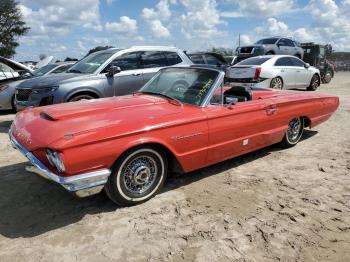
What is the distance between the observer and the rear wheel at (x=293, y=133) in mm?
6188

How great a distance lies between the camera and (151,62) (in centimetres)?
870

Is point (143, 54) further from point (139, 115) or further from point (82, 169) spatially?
point (82, 169)

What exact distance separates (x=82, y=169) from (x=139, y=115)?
0.98 m

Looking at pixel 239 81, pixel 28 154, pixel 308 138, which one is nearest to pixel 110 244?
pixel 28 154

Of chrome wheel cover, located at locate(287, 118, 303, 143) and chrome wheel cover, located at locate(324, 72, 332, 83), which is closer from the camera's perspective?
chrome wheel cover, located at locate(287, 118, 303, 143)

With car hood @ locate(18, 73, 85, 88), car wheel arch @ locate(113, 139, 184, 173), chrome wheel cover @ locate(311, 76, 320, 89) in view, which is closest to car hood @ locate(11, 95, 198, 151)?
car wheel arch @ locate(113, 139, 184, 173)

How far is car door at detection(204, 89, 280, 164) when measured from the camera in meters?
4.66

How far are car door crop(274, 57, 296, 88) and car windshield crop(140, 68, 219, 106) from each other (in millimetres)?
7726

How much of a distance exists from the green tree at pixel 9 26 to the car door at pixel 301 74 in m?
30.9

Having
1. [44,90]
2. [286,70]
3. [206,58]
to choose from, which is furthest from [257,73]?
[44,90]

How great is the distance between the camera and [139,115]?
4207 mm

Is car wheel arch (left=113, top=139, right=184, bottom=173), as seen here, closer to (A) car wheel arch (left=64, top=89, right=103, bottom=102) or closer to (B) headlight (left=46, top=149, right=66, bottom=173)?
(B) headlight (left=46, top=149, right=66, bottom=173)

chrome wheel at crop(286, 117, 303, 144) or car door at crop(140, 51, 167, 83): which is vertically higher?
car door at crop(140, 51, 167, 83)

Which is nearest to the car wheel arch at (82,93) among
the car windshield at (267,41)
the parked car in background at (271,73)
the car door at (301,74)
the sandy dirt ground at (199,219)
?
the sandy dirt ground at (199,219)
